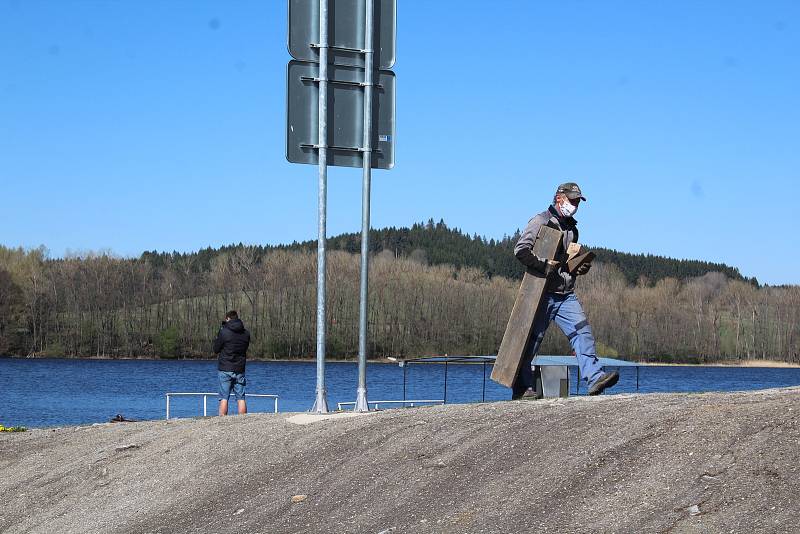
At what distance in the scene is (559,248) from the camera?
10258 mm

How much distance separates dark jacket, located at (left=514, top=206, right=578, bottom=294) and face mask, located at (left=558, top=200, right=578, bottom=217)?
Answer: 0.21 ft

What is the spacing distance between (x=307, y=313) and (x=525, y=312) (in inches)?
5426

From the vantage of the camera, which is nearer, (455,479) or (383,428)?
(455,479)

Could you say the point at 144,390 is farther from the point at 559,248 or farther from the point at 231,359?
the point at 559,248

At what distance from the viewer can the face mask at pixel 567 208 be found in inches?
408

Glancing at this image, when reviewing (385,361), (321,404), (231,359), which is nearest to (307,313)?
(385,361)

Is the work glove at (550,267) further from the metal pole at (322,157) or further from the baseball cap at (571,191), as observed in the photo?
the metal pole at (322,157)

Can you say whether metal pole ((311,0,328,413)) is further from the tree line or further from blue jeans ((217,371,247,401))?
the tree line

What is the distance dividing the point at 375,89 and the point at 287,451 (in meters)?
4.25

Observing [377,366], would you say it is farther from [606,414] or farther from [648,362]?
[606,414]

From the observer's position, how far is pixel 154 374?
326 feet

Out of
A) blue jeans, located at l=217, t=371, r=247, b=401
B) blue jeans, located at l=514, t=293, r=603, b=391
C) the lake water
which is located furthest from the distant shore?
blue jeans, located at l=514, t=293, r=603, b=391

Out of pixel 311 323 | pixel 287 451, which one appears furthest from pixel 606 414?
pixel 311 323

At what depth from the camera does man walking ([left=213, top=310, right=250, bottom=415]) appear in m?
16.7
